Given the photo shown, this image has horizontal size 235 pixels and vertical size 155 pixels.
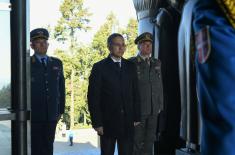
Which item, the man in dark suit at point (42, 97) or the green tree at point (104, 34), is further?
the green tree at point (104, 34)

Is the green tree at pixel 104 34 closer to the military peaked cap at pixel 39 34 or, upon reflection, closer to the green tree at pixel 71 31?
the green tree at pixel 71 31

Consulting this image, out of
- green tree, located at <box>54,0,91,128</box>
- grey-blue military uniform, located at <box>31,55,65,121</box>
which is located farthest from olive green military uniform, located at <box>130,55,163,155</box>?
green tree, located at <box>54,0,91,128</box>

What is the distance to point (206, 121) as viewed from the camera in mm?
831

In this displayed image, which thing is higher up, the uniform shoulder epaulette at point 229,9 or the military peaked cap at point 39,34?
the military peaked cap at point 39,34

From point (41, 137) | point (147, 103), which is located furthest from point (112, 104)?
point (41, 137)

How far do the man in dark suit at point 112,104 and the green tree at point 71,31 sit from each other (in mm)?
15493

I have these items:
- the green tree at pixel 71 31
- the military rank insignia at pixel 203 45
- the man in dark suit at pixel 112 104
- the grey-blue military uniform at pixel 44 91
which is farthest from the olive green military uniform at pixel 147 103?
the green tree at pixel 71 31

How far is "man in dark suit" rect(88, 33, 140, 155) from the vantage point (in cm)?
415

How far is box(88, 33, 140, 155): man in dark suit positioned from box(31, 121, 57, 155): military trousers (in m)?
0.61

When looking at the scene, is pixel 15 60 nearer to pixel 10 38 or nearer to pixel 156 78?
pixel 10 38

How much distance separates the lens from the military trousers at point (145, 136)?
15.6 feet

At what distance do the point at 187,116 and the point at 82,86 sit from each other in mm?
19351

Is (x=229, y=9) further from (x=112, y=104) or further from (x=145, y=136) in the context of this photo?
(x=145, y=136)

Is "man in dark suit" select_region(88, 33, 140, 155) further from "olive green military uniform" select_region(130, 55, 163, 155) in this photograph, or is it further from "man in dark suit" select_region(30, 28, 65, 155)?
"man in dark suit" select_region(30, 28, 65, 155)
